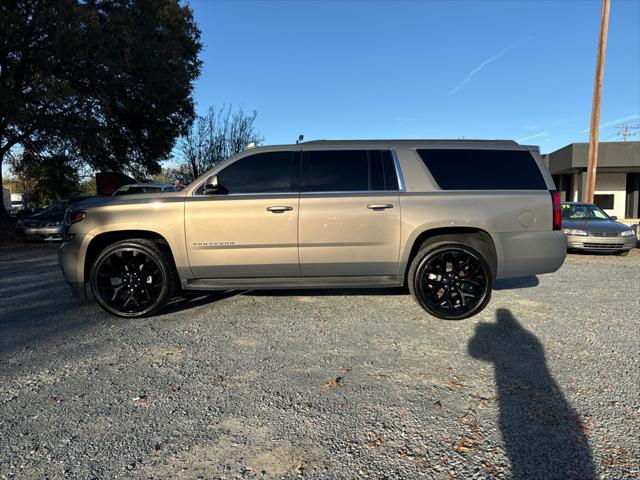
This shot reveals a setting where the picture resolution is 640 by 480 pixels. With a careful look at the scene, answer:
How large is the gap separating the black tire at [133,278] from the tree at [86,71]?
10.5m

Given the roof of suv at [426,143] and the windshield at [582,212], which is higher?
the roof of suv at [426,143]

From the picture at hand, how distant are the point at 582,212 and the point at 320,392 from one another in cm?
1130

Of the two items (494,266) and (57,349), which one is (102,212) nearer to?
(57,349)

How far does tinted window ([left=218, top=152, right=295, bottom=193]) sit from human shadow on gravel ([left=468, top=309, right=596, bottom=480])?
2.66 metres

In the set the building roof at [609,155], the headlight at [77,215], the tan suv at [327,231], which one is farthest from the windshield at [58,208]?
the building roof at [609,155]

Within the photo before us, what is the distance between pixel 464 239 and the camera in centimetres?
470

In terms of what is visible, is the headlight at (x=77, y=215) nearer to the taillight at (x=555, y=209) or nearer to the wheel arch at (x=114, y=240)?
the wheel arch at (x=114, y=240)

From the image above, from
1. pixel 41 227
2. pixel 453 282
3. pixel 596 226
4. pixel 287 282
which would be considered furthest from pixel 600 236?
pixel 41 227

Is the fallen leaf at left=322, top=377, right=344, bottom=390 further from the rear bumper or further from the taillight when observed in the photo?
the taillight

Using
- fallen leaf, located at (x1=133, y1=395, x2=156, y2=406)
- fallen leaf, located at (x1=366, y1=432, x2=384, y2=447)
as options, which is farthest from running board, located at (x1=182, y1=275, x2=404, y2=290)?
fallen leaf, located at (x1=366, y1=432, x2=384, y2=447)

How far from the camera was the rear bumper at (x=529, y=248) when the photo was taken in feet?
15.0

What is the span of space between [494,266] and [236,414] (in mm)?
3384

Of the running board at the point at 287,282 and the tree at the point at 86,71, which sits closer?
the running board at the point at 287,282

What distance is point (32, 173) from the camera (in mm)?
21688
